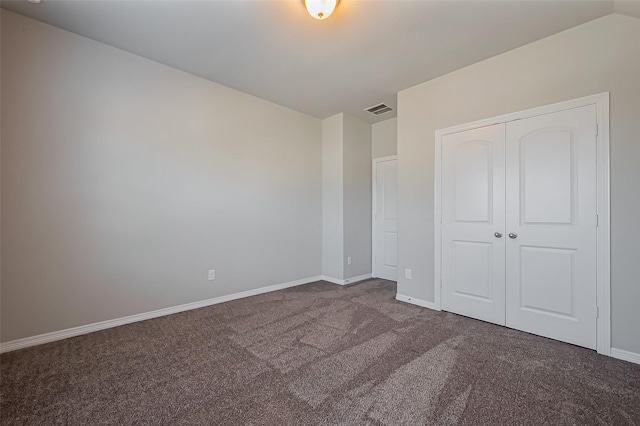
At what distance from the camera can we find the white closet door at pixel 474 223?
2.70 m

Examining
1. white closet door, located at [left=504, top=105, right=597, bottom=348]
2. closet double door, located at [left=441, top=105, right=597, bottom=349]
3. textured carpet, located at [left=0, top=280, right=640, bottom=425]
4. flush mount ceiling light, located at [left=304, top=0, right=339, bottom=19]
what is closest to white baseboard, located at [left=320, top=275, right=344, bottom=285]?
textured carpet, located at [left=0, top=280, right=640, bottom=425]

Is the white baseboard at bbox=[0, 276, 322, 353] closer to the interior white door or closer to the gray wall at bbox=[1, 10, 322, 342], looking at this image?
the gray wall at bbox=[1, 10, 322, 342]

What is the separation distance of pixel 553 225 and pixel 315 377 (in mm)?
2421

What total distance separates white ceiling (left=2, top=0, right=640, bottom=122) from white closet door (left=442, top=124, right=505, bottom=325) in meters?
0.87

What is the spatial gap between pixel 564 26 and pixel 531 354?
274cm

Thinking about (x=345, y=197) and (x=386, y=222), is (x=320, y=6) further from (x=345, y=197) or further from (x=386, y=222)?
(x=386, y=222)

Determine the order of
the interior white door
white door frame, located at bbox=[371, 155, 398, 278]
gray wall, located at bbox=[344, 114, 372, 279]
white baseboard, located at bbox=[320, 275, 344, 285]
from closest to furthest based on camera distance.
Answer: white baseboard, located at bbox=[320, 275, 344, 285]
gray wall, located at bbox=[344, 114, 372, 279]
the interior white door
white door frame, located at bbox=[371, 155, 398, 278]

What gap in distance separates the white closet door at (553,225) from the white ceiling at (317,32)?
834 mm

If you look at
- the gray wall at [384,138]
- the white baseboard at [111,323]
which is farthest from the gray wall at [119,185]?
the gray wall at [384,138]

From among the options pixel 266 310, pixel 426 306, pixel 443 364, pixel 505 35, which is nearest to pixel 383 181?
pixel 426 306

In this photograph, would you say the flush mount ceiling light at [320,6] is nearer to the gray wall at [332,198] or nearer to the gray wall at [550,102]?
the gray wall at [550,102]

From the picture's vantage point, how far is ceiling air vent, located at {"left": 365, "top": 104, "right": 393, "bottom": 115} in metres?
4.01

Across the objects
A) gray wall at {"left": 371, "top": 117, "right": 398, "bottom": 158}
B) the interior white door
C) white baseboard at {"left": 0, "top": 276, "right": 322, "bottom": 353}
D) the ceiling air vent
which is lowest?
white baseboard at {"left": 0, "top": 276, "right": 322, "bottom": 353}

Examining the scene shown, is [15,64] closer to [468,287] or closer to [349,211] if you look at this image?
[349,211]
